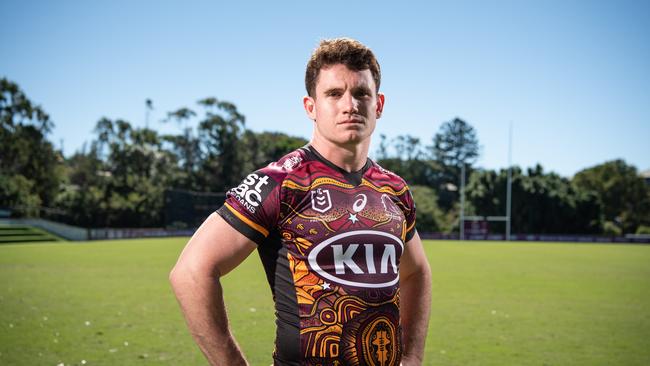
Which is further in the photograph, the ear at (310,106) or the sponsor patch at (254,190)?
the ear at (310,106)

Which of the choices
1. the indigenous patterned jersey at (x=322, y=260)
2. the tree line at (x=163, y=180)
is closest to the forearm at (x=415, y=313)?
the indigenous patterned jersey at (x=322, y=260)

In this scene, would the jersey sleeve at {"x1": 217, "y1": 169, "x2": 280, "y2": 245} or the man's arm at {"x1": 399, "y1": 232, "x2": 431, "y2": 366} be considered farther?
the man's arm at {"x1": 399, "y1": 232, "x2": 431, "y2": 366}

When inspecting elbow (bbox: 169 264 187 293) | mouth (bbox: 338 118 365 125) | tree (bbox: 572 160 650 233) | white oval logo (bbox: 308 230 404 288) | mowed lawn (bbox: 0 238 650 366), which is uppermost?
tree (bbox: 572 160 650 233)

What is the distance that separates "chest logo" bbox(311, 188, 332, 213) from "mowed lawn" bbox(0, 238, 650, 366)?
17.1ft

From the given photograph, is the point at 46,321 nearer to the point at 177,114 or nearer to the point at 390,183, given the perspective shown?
the point at 390,183

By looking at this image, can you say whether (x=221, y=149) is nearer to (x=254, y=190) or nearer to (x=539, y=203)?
(x=539, y=203)

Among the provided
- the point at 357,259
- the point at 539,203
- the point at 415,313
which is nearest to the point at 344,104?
the point at 357,259

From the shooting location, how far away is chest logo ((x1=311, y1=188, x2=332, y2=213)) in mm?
2102

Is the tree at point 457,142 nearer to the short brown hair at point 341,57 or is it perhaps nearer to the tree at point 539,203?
the tree at point 539,203

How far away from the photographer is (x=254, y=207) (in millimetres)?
1999

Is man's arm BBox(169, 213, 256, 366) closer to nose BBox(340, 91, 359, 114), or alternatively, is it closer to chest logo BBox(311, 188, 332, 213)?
chest logo BBox(311, 188, 332, 213)

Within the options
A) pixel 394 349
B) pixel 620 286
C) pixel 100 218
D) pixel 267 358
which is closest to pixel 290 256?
pixel 394 349

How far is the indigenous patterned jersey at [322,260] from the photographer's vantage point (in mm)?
2018

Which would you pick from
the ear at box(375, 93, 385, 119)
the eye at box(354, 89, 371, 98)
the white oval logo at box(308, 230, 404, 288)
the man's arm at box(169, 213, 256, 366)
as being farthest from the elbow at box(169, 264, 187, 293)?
the ear at box(375, 93, 385, 119)
